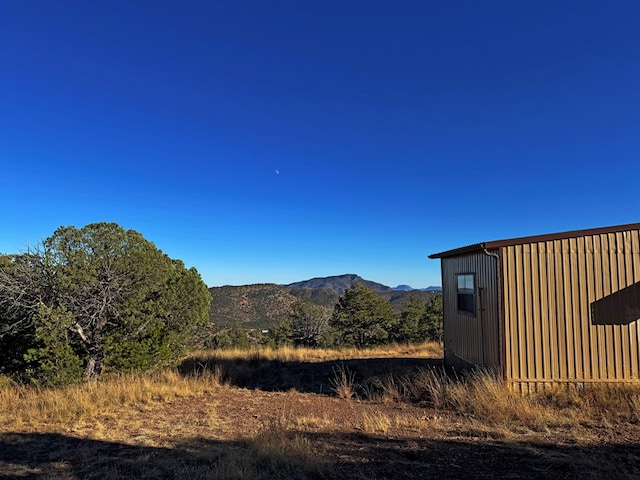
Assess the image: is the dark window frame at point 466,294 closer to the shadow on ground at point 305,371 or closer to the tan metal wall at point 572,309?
the tan metal wall at point 572,309

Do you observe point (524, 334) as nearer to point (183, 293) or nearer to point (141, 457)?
point (141, 457)

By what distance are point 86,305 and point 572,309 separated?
906cm

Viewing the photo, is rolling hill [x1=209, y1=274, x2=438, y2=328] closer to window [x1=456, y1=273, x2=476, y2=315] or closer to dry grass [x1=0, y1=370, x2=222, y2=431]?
window [x1=456, y1=273, x2=476, y2=315]

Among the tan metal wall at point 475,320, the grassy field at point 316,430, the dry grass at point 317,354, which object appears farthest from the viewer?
the dry grass at point 317,354

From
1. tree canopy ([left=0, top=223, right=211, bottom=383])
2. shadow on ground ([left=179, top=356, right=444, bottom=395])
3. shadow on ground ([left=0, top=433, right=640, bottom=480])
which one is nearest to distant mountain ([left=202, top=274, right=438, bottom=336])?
shadow on ground ([left=179, top=356, right=444, bottom=395])

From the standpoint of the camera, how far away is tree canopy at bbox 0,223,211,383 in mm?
8039

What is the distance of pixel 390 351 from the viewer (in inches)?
576

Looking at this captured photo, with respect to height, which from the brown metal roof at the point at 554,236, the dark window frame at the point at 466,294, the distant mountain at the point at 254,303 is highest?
the brown metal roof at the point at 554,236

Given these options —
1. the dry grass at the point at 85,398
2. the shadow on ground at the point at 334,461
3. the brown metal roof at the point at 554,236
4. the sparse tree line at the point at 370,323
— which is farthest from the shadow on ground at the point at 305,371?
the sparse tree line at the point at 370,323

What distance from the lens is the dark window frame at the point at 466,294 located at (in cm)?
860

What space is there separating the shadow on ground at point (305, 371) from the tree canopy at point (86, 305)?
1822mm

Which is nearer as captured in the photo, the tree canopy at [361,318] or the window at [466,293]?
the window at [466,293]

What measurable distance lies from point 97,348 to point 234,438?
4749mm

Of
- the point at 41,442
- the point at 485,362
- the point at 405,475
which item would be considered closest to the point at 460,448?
the point at 405,475
